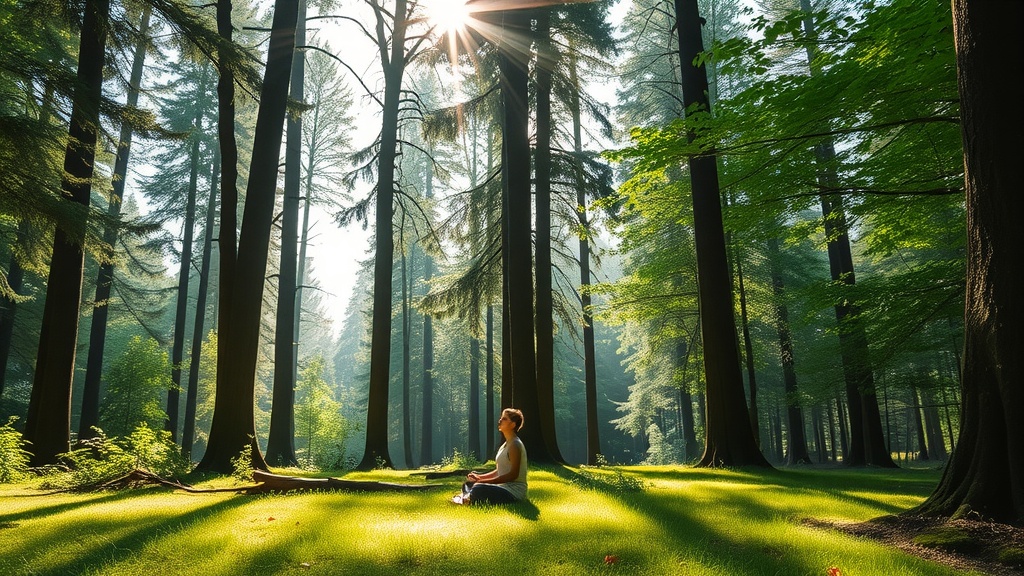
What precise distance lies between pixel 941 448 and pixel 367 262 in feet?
99.5

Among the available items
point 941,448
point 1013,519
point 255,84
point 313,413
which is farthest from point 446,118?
point 941,448

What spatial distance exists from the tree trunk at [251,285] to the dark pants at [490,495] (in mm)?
4815

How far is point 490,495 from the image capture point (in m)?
5.67

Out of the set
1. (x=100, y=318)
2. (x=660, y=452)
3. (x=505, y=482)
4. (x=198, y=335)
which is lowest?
(x=660, y=452)

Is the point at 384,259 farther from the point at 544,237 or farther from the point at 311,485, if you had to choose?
the point at 311,485

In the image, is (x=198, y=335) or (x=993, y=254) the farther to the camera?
(x=198, y=335)

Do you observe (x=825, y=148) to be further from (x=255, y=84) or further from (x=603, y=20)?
(x=255, y=84)

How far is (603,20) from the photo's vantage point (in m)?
14.5

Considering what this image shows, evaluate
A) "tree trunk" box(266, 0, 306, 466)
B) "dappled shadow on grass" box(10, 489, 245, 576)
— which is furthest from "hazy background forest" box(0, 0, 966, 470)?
"dappled shadow on grass" box(10, 489, 245, 576)

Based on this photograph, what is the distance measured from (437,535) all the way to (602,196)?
11.8 meters

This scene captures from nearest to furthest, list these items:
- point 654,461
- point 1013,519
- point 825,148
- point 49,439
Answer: point 1013,519
point 49,439
point 825,148
point 654,461

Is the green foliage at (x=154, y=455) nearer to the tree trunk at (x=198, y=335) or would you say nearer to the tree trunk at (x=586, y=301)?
the tree trunk at (x=586, y=301)

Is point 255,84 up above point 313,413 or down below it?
above

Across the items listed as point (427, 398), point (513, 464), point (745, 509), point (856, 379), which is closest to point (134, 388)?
point (427, 398)
